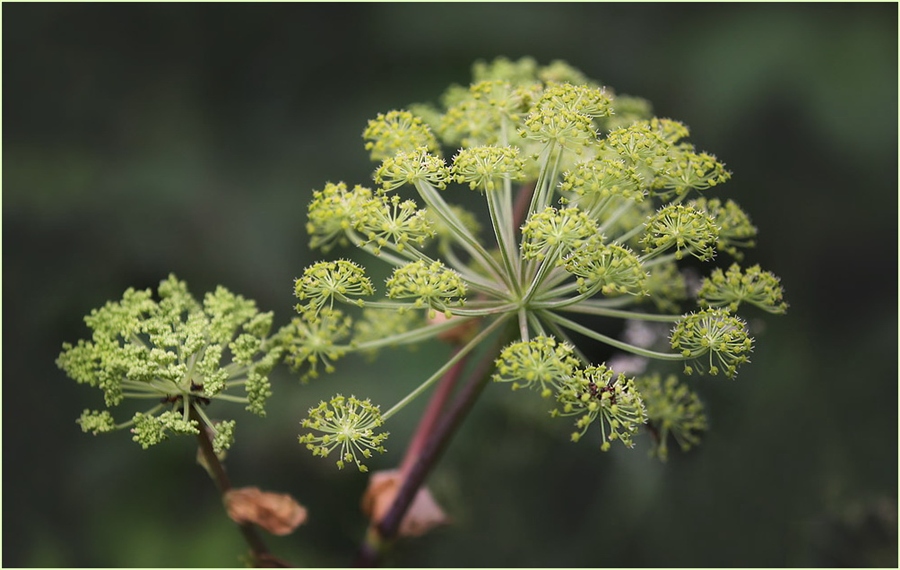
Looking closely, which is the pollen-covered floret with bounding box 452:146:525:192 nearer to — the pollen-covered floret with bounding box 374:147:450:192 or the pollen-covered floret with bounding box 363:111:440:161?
the pollen-covered floret with bounding box 374:147:450:192

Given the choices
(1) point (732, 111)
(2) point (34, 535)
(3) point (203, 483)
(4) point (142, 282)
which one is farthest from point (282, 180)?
(1) point (732, 111)

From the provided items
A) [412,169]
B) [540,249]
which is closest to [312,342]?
[412,169]

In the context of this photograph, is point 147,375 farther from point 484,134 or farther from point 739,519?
point 739,519

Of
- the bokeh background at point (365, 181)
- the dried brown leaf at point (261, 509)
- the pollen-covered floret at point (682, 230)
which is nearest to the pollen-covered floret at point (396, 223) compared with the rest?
the pollen-covered floret at point (682, 230)

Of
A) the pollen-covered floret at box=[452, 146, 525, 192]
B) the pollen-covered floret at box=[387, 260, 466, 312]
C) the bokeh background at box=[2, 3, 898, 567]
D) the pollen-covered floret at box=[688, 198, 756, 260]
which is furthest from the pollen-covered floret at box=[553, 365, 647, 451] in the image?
the bokeh background at box=[2, 3, 898, 567]

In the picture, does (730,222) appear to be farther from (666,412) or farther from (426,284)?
(426,284)
